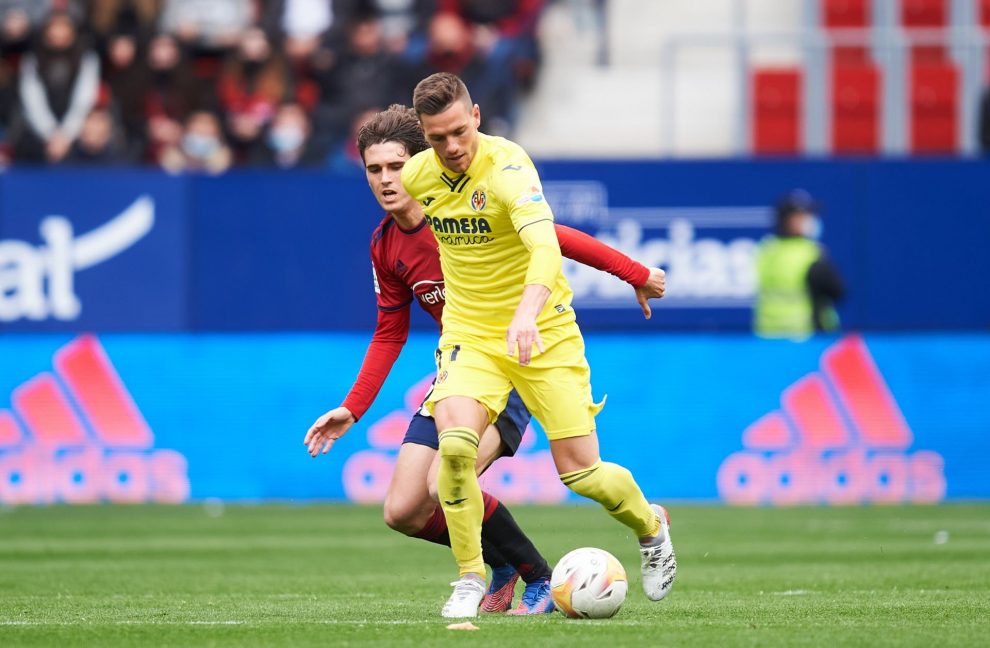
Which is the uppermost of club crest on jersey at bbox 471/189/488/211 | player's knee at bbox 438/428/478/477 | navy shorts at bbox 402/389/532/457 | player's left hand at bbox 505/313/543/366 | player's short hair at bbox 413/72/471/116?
player's short hair at bbox 413/72/471/116

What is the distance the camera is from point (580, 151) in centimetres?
1914

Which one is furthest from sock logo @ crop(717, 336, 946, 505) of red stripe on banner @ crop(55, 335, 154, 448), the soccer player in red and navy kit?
the soccer player in red and navy kit

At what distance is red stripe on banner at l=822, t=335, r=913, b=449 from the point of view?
15.0 meters

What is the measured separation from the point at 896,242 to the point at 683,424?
3.62m

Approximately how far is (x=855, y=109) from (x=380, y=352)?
10853 mm

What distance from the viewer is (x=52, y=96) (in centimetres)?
1792

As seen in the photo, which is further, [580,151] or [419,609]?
[580,151]

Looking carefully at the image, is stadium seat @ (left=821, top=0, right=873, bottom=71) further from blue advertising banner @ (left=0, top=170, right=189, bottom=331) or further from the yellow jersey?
the yellow jersey

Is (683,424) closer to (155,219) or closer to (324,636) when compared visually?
(155,219)

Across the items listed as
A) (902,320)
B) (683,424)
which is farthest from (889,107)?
(683,424)

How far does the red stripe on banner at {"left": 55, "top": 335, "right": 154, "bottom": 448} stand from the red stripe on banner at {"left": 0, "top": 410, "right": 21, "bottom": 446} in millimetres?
550

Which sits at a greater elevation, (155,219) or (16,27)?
(16,27)

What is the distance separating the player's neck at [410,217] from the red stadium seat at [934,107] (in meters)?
11.0

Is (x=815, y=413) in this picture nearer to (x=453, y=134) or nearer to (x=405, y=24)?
(x=405, y=24)
